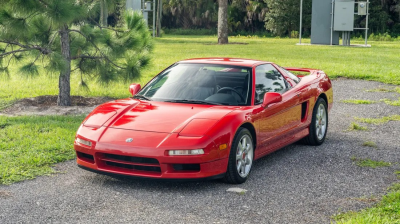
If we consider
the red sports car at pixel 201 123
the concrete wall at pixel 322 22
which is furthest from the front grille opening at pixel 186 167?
the concrete wall at pixel 322 22

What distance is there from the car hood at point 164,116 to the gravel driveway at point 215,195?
59cm

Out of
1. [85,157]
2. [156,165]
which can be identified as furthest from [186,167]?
[85,157]

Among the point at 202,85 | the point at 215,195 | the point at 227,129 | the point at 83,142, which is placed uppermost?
the point at 202,85

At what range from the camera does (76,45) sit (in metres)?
11.4

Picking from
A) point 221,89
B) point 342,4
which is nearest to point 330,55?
point 342,4

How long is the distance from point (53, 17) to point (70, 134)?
2.16 m

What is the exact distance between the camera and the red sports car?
5820 mm

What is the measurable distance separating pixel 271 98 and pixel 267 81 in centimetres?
71

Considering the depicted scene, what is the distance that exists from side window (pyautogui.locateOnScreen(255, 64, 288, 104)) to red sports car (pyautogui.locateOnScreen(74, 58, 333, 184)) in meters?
0.01

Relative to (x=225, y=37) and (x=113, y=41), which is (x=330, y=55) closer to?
(x=225, y=37)

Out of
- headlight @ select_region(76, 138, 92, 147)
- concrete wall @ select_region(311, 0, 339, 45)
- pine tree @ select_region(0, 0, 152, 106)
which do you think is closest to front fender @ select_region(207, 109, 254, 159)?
headlight @ select_region(76, 138, 92, 147)

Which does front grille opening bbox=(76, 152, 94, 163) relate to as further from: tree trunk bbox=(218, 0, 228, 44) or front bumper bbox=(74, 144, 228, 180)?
tree trunk bbox=(218, 0, 228, 44)

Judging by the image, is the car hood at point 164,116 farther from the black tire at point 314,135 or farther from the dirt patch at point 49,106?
the dirt patch at point 49,106

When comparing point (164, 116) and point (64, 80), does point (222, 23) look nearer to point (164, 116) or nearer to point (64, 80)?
point (64, 80)
